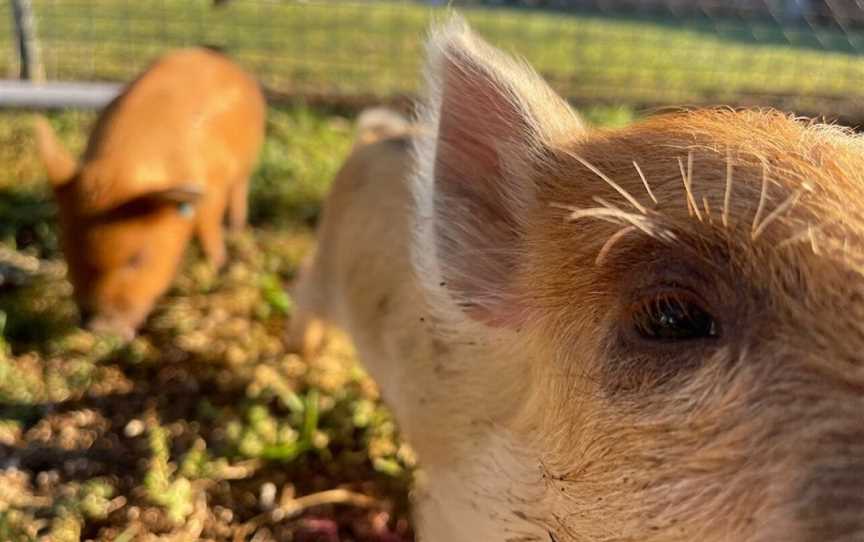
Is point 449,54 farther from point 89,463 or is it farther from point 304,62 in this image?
point 304,62

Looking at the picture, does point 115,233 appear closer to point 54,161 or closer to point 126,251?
point 126,251

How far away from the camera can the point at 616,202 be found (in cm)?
144

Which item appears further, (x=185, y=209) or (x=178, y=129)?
(x=178, y=129)

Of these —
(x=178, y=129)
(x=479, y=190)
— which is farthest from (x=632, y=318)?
(x=178, y=129)

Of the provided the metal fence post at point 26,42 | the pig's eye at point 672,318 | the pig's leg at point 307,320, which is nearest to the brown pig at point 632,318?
the pig's eye at point 672,318

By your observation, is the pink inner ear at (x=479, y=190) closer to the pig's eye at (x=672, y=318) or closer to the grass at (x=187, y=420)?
the pig's eye at (x=672, y=318)

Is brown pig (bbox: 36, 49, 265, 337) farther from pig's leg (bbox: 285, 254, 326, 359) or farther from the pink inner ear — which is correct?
the pink inner ear

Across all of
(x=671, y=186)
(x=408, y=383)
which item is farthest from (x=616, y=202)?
(x=408, y=383)

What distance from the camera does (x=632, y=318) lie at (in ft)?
4.23

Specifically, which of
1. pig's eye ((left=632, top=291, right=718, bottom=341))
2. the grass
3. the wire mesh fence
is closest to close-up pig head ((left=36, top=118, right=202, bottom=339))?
the grass

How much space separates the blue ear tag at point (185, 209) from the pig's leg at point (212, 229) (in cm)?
24

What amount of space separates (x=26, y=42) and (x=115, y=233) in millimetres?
2461

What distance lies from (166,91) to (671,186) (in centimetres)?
380

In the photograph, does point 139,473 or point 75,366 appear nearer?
point 139,473
